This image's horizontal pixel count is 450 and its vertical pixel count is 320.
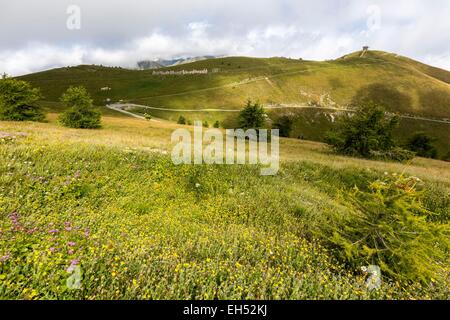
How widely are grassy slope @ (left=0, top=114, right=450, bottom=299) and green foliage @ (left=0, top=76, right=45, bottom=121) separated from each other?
2562 cm

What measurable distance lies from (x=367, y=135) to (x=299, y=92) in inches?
4626

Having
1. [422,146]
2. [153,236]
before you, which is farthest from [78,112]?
[422,146]

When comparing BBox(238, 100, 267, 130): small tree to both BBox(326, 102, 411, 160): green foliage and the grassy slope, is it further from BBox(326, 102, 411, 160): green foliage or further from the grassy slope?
the grassy slope

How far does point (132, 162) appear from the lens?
1063 centimetres

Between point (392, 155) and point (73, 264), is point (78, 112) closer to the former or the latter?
point (73, 264)

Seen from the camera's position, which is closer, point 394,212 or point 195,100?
point 394,212

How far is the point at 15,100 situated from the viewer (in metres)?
29.6

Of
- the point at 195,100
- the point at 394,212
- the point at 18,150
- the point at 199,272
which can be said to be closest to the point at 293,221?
the point at 394,212

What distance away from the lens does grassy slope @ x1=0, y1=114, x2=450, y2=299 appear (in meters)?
4.13

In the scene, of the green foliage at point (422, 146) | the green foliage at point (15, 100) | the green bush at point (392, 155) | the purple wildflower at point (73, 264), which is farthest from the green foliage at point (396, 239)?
the green foliage at point (422, 146)

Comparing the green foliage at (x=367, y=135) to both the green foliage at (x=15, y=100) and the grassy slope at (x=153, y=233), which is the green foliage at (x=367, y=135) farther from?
the green foliage at (x=15, y=100)

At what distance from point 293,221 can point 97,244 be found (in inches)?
209

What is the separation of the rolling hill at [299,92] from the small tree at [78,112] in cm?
5561

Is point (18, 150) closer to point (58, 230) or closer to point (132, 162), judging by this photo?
point (132, 162)
